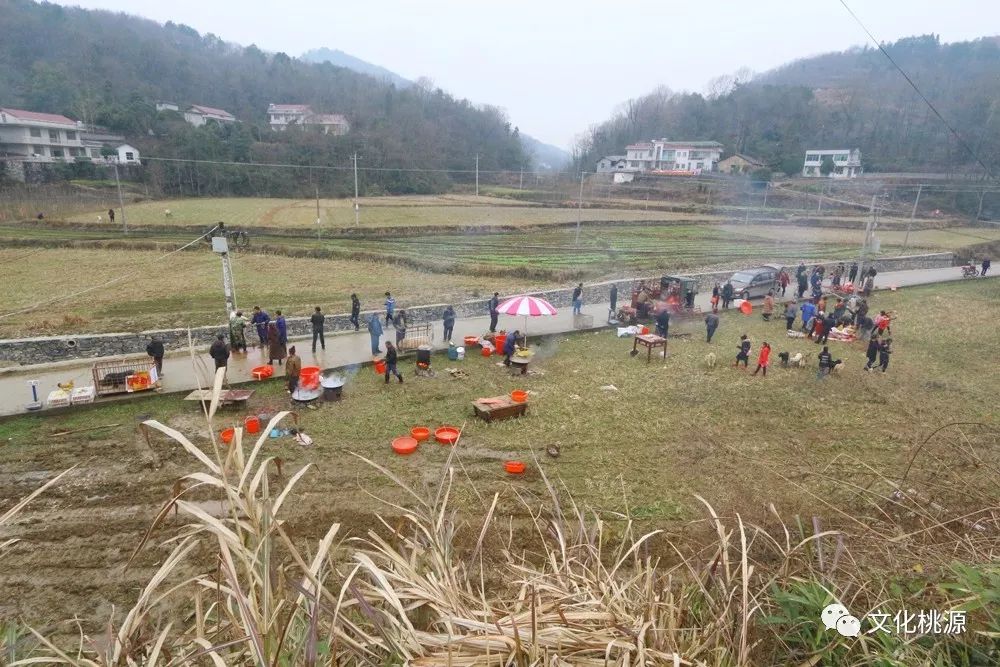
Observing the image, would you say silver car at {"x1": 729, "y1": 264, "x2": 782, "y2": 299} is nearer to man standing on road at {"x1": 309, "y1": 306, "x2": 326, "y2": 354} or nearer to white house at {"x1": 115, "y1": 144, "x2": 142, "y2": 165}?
man standing on road at {"x1": 309, "y1": 306, "x2": 326, "y2": 354}

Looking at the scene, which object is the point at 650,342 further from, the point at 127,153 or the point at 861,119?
the point at 861,119

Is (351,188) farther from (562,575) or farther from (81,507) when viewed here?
(562,575)

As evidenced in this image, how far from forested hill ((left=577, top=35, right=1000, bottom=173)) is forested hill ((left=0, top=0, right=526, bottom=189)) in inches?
1032

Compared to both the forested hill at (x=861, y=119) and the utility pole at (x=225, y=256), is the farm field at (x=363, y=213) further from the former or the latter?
the forested hill at (x=861, y=119)

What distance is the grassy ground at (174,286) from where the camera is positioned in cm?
1798

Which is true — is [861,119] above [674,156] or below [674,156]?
above

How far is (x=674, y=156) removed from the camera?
7794cm

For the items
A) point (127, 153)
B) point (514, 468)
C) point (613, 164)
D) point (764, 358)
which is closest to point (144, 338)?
point (514, 468)

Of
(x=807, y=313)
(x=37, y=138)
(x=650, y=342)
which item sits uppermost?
(x=37, y=138)

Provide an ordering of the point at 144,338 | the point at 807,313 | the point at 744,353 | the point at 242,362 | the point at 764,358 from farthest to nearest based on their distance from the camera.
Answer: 1. the point at 807,313
2. the point at 144,338
3. the point at 744,353
4. the point at 242,362
5. the point at 764,358

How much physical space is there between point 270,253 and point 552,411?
23.4 meters

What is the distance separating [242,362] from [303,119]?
2751 inches

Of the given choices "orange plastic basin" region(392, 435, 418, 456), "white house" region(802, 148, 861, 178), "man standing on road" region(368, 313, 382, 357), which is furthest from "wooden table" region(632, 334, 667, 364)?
"white house" region(802, 148, 861, 178)

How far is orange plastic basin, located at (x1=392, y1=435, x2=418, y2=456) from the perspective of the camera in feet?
30.8
